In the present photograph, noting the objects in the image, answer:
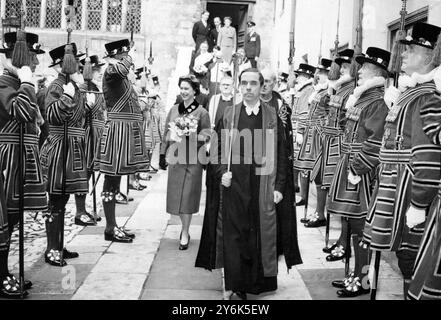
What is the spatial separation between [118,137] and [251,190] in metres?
2.58

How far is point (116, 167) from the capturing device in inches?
264

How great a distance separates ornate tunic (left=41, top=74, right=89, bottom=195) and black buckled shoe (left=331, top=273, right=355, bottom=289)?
121 inches

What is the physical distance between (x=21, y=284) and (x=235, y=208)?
2.01 meters

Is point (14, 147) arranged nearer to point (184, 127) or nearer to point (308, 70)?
point (184, 127)

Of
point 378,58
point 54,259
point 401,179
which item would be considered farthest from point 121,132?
point 401,179

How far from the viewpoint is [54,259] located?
5.68 metres

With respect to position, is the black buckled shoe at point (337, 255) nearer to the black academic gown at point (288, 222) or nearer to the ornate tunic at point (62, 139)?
the black academic gown at point (288, 222)

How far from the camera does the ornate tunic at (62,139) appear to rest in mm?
5773

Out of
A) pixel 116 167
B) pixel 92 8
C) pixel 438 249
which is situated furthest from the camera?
pixel 92 8

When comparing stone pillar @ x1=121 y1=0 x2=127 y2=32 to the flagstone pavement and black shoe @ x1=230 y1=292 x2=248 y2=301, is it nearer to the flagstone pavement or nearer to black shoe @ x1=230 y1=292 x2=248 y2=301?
the flagstone pavement

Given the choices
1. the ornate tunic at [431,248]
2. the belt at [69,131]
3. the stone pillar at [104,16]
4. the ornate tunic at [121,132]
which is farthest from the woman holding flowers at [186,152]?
the stone pillar at [104,16]

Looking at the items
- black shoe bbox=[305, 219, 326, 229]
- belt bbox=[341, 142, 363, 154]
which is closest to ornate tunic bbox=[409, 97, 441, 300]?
belt bbox=[341, 142, 363, 154]

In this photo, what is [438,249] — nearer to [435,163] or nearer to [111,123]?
[435,163]
